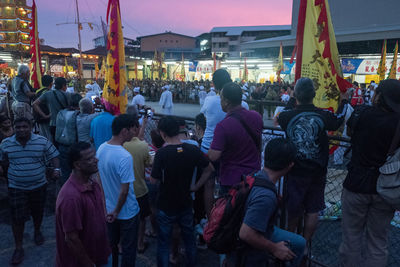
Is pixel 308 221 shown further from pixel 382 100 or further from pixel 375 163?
pixel 382 100

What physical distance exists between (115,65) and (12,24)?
56.3m

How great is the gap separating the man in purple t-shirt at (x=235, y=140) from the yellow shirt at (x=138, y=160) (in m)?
0.99

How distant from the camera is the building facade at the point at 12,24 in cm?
4772

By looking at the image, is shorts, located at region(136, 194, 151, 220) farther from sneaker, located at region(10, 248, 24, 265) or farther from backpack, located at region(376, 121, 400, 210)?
backpack, located at region(376, 121, 400, 210)

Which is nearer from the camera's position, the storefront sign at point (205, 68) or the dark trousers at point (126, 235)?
the dark trousers at point (126, 235)

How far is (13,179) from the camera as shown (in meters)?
3.66

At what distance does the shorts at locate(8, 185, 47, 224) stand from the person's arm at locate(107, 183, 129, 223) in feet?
5.35

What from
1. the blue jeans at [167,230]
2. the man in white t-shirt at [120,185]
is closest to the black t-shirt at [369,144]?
the blue jeans at [167,230]

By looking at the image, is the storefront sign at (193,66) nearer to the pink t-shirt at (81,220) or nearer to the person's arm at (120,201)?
the person's arm at (120,201)

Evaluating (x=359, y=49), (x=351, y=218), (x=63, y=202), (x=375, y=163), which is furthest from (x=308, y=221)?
(x=359, y=49)

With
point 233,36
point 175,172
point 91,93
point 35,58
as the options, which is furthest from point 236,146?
point 233,36

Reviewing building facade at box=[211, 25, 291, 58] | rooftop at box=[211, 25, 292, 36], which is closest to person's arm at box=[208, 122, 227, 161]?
building facade at box=[211, 25, 291, 58]

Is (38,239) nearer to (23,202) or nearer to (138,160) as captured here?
(23,202)

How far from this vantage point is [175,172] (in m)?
2.90
